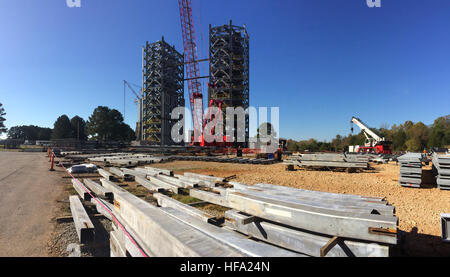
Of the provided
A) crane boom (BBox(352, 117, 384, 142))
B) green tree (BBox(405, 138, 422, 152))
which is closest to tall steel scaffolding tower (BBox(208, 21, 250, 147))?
crane boom (BBox(352, 117, 384, 142))

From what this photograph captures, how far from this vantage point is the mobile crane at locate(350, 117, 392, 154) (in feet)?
104

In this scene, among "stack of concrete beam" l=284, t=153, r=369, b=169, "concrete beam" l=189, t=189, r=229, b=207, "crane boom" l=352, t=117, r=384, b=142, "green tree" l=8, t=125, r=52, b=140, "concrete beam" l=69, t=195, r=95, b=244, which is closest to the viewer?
"concrete beam" l=69, t=195, r=95, b=244

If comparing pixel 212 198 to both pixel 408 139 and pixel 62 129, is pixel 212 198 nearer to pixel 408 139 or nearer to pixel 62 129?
pixel 408 139

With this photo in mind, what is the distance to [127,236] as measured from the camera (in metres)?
2.85

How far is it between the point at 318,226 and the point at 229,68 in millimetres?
54974

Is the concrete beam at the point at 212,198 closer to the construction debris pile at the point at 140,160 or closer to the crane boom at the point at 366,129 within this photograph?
the construction debris pile at the point at 140,160

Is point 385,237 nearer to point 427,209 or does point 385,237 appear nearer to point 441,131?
point 427,209

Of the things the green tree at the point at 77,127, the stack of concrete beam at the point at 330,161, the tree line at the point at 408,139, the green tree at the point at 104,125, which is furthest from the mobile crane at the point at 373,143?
the green tree at the point at 77,127

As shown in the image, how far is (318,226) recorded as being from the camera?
2621 mm

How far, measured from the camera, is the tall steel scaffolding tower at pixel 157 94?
61250 millimetres

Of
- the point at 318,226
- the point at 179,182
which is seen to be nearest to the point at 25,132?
the point at 179,182

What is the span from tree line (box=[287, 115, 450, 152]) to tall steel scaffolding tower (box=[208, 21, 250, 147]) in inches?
745

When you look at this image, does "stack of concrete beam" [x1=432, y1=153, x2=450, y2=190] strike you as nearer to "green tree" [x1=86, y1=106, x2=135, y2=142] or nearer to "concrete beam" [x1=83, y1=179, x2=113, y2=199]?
"concrete beam" [x1=83, y1=179, x2=113, y2=199]
